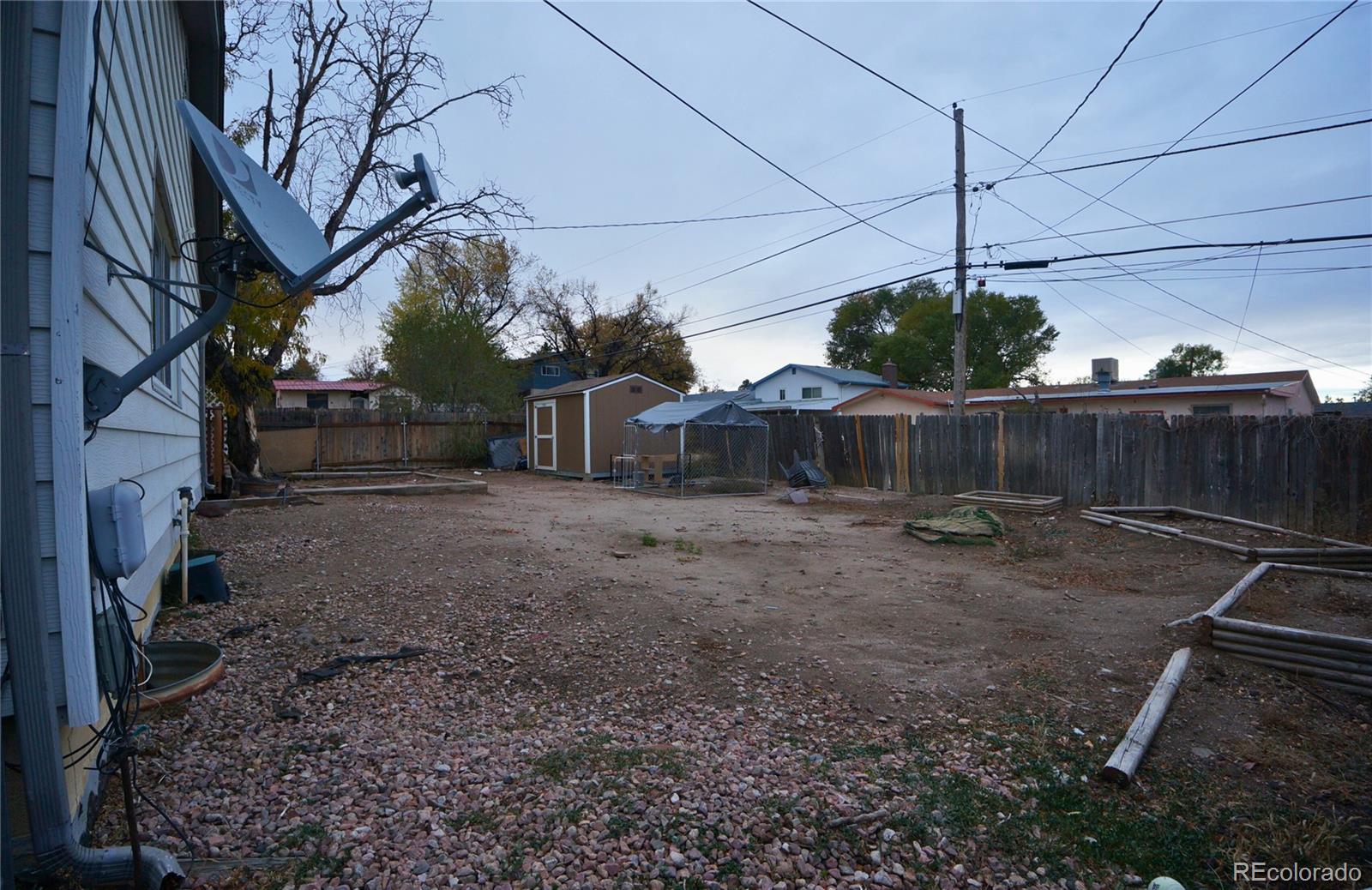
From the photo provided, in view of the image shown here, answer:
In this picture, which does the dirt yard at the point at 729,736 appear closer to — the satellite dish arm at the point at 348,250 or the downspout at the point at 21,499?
the downspout at the point at 21,499

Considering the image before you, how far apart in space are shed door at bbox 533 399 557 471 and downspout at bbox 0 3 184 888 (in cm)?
1870

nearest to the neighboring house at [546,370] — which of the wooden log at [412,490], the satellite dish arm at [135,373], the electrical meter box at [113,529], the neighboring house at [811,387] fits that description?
the neighboring house at [811,387]

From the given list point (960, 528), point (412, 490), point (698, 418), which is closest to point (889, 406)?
point (698, 418)

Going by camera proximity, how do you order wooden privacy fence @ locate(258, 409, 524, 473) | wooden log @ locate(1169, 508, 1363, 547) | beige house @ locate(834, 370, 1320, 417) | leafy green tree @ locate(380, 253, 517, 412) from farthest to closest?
leafy green tree @ locate(380, 253, 517, 412), beige house @ locate(834, 370, 1320, 417), wooden privacy fence @ locate(258, 409, 524, 473), wooden log @ locate(1169, 508, 1363, 547)

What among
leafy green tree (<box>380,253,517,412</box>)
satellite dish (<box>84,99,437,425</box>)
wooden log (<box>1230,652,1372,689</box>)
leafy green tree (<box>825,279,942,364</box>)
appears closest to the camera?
satellite dish (<box>84,99,437,425</box>)

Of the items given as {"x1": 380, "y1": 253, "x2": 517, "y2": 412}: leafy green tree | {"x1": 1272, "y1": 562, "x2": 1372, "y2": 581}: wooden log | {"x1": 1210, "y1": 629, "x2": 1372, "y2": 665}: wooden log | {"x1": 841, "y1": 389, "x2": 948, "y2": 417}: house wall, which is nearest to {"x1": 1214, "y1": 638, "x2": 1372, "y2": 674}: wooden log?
{"x1": 1210, "y1": 629, "x2": 1372, "y2": 665}: wooden log

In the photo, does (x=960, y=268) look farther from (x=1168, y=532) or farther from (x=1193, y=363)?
(x=1193, y=363)

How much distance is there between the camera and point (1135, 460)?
1136 centimetres

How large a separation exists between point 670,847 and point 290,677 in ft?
8.07

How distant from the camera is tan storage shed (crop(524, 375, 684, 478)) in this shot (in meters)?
19.4

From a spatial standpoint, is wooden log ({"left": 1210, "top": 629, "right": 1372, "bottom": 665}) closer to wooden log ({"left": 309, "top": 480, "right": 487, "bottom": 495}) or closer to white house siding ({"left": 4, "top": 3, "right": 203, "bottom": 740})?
white house siding ({"left": 4, "top": 3, "right": 203, "bottom": 740})

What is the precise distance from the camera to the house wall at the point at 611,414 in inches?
763

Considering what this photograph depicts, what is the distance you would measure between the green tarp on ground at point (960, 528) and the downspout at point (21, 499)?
8.81 metres

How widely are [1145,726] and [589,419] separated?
54.8 feet
